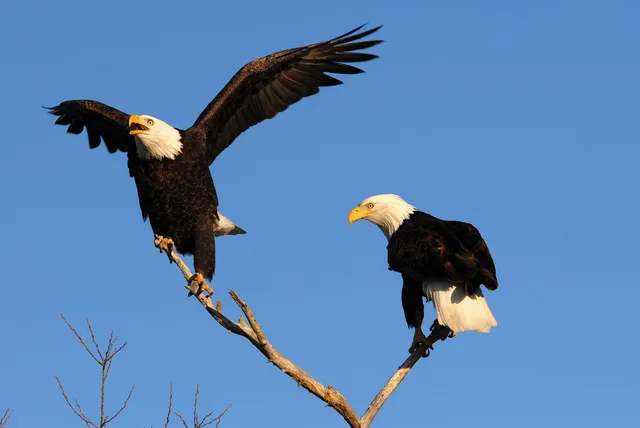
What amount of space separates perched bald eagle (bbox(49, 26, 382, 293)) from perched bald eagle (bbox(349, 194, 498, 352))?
4.94 ft

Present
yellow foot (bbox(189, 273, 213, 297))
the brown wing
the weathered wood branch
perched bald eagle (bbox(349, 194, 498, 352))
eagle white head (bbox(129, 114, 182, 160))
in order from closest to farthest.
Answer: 1. the weathered wood branch
2. perched bald eagle (bbox(349, 194, 498, 352))
3. yellow foot (bbox(189, 273, 213, 297))
4. eagle white head (bbox(129, 114, 182, 160))
5. the brown wing

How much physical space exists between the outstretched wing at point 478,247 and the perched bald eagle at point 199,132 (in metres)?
1.88

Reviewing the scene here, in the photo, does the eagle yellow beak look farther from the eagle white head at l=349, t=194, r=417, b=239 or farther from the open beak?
the open beak

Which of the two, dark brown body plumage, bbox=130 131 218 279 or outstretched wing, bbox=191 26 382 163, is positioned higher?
outstretched wing, bbox=191 26 382 163

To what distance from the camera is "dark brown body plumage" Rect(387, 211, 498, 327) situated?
5.90 m

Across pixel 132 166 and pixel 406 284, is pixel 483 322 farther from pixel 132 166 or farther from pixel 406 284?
pixel 132 166

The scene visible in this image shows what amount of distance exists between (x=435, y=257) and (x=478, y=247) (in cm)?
30

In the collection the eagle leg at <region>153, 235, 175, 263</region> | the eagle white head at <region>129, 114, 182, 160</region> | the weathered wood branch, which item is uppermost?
the eagle white head at <region>129, 114, 182, 160</region>

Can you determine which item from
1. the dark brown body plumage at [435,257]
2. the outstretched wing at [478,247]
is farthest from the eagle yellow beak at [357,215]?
the outstretched wing at [478,247]

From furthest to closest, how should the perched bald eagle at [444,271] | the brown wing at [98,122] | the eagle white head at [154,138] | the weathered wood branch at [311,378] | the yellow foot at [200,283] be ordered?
the brown wing at [98,122], the eagle white head at [154,138], the yellow foot at [200,283], the perched bald eagle at [444,271], the weathered wood branch at [311,378]

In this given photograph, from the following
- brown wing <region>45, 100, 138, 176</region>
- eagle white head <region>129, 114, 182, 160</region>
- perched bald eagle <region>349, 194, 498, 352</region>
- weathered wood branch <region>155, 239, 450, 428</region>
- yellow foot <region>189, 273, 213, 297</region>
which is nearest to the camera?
weathered wood branch <region>155, 239, 450, 428</region>

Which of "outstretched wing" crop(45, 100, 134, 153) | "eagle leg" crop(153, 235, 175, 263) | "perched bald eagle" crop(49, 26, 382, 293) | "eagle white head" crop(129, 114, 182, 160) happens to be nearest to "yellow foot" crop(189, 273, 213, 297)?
"perched bald eagle" crop(49, 26, 382, 293)

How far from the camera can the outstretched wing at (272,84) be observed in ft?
26.3

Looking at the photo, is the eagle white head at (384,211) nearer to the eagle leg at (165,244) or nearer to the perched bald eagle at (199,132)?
the perched bald eagle at (199,132)
